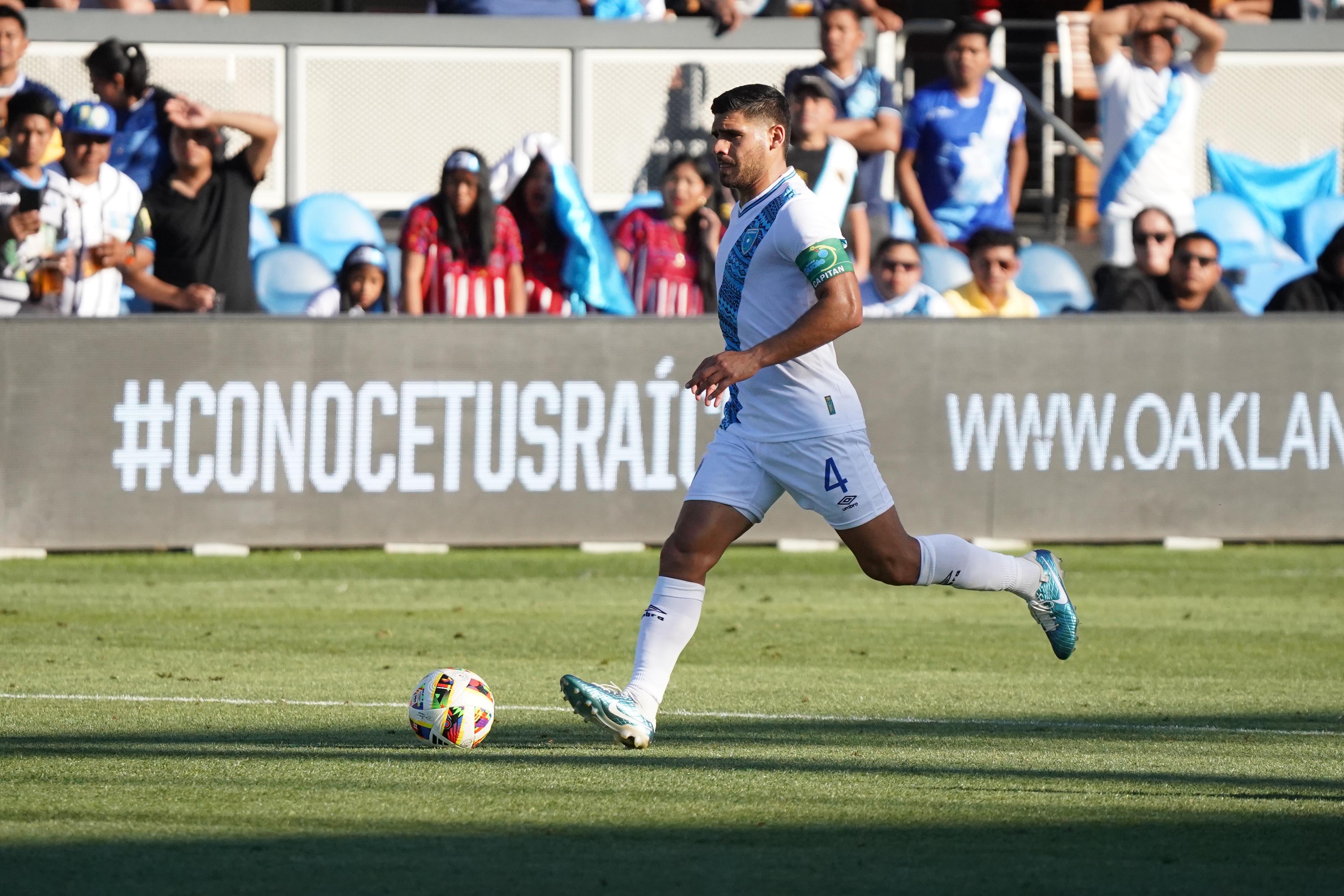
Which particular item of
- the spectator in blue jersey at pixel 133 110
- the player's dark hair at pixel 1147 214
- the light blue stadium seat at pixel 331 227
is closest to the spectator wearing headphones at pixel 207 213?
the spectator in blue jersey at pixel 133 110

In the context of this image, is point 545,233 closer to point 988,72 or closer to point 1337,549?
point 988,72

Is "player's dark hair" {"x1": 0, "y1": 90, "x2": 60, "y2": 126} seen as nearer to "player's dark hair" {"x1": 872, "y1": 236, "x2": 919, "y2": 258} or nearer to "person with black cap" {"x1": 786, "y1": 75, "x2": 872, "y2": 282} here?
"person with black cap" {"x1": 786, "y1": 75, "x2": 872, "y2": 282}

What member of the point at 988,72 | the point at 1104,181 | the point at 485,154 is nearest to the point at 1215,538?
the point at 1104,181

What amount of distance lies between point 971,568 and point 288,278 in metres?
8.66

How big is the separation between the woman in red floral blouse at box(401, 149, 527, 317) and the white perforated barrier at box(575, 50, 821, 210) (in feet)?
9.77

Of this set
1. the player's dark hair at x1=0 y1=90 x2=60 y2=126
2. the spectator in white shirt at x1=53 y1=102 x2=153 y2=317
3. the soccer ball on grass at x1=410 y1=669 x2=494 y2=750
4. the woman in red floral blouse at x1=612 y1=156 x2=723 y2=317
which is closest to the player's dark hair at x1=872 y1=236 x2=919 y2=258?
the woman in red floral blouse at x1=612 y1=156 x2=723 y2=317

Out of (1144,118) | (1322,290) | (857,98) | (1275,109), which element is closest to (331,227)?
(857,98)

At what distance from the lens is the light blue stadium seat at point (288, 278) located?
1494 centimetres

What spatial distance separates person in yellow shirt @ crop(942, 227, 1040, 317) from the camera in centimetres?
1451

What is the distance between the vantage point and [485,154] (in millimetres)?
17156

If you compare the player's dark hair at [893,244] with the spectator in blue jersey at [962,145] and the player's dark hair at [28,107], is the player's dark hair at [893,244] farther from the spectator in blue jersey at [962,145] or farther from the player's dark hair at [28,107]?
the player's dark hair at [28,107]

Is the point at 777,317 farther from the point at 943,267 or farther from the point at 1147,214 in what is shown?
the point at 943,267

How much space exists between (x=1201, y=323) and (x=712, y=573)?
4.10 metres

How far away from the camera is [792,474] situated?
23.0 ft
